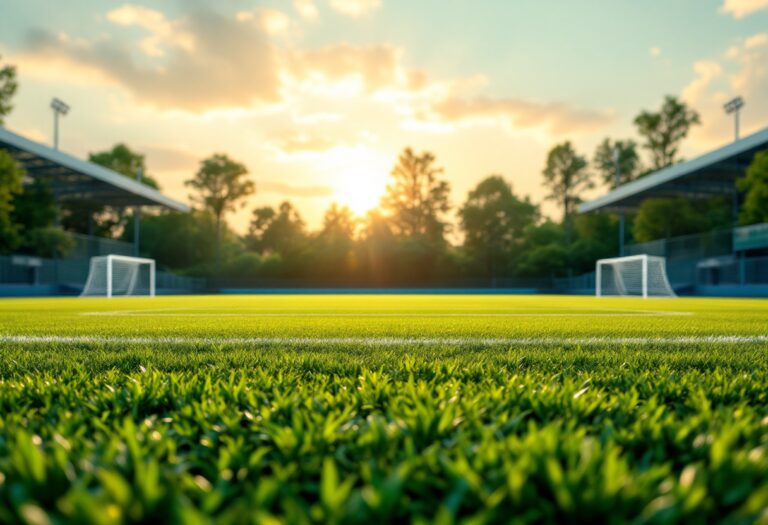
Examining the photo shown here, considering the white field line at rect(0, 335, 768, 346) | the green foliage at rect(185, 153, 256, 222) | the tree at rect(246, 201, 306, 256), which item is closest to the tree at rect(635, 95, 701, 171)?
the green foliage at rect(185, 153, 256, 222)

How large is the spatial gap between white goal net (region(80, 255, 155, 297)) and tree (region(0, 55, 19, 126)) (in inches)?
468

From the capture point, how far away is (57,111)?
31.9 m

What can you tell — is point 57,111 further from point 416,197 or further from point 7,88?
point 416,197

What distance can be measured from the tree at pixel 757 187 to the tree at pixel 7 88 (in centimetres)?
4409

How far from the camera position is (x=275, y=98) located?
25750 mm

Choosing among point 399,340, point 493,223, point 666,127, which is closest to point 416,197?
point 493,223

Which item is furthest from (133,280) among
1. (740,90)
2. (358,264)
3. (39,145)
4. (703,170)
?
(740,90)

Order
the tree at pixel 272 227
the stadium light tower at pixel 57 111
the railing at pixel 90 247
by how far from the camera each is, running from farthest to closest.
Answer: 1. the tree at pixel 272 227
2. the railing at pixel 90 247
3. the stadium light tower at pixel 57 111

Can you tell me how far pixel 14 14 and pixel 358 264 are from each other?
101 feet

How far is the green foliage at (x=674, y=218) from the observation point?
3788cm

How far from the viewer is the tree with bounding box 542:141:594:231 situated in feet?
180

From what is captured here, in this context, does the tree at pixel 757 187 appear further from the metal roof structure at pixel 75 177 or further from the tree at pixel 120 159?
the tree at pixel 120 159

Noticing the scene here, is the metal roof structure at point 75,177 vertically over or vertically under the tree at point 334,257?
over

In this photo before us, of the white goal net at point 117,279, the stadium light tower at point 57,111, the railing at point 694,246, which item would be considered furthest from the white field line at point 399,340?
the stadium light tower at point 57,111
